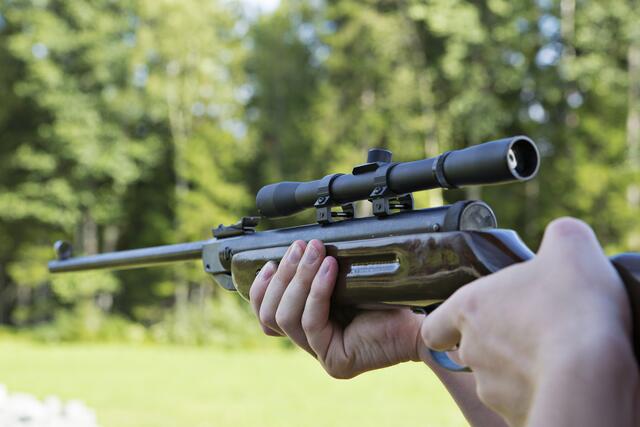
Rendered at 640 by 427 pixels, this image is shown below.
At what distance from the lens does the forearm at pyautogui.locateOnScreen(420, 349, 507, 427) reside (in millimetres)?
2188

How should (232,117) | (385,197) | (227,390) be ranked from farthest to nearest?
(232,117)
(227,390)
(385,197)

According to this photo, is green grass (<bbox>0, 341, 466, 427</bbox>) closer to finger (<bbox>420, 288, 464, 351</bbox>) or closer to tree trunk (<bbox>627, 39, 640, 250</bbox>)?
finger (<bbox>420, 288, 464, 351</bbox>)

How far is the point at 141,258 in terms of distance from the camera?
12.1ft

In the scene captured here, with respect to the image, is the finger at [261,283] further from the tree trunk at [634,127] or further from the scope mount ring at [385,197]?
the tree trunk at [634,127]

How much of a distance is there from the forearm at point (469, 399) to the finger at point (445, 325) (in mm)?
692

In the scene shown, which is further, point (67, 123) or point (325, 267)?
point (67, 123)

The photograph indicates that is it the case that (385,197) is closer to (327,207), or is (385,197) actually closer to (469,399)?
(327,207)

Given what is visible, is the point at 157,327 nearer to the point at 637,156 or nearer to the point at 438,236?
the point at 637,156

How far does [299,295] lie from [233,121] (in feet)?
96.6

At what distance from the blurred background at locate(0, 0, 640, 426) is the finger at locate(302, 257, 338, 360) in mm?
16784

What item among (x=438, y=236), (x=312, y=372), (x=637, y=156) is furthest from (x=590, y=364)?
(x=637, y=156)

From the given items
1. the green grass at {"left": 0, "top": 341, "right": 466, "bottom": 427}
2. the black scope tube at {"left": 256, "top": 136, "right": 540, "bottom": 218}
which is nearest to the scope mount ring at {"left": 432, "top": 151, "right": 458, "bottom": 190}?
the black scope tube at {"left": 256, "top": 136, "right": 540, "bottom": 218}

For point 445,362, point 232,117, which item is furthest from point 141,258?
point 232,117

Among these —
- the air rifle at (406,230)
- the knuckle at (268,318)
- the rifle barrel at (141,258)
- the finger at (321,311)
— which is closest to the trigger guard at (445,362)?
the air rifle at (406,230)
